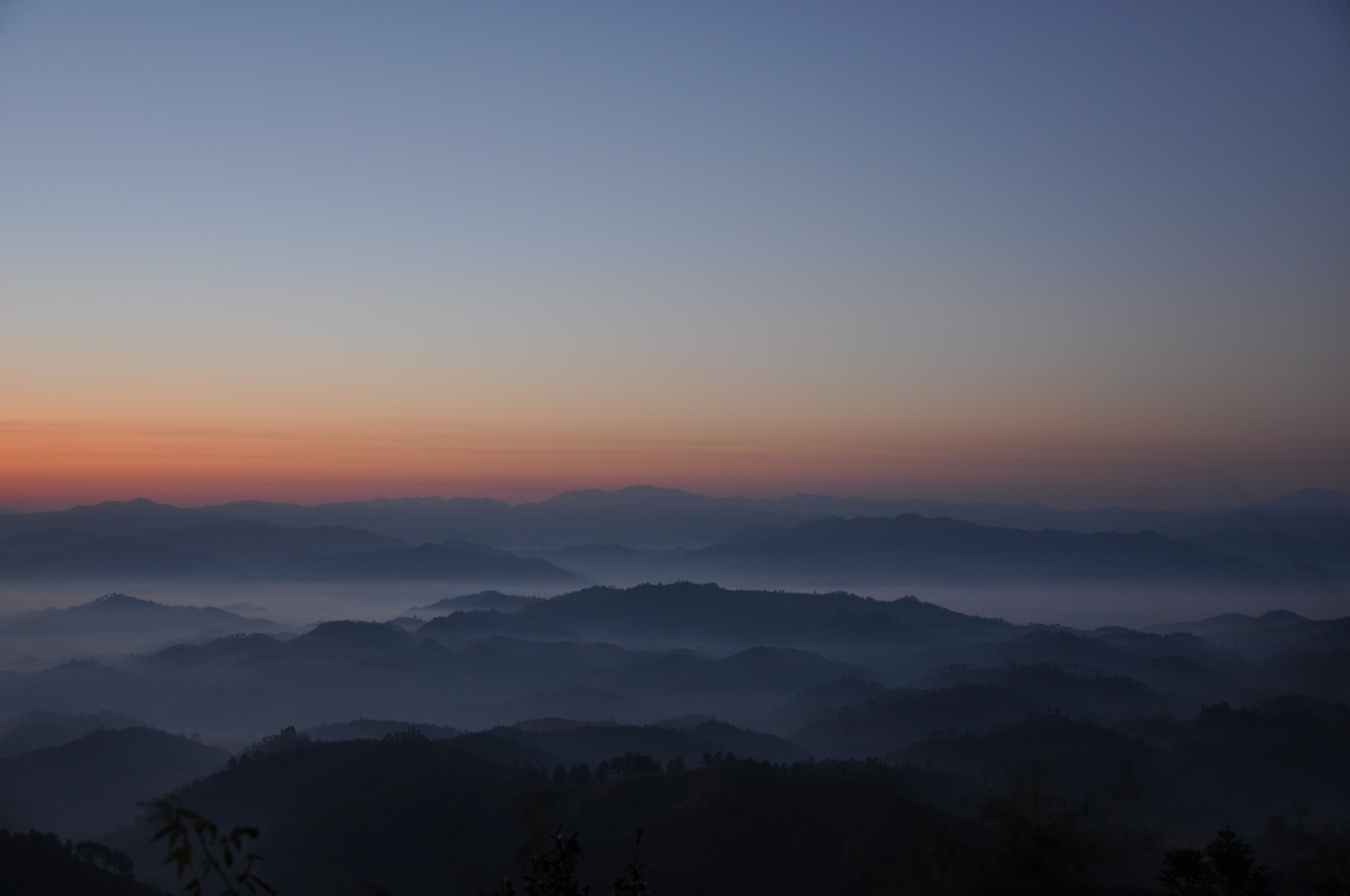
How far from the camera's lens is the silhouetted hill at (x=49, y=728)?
174500 mm

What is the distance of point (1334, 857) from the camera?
35.2 m

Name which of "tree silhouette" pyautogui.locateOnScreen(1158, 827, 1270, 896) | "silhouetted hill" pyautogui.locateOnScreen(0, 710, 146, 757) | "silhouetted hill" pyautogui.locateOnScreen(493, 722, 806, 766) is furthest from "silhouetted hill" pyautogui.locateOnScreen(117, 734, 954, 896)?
"silhouetted hill" pyautogui.locateOnScreen(0, 710, 146, 757)

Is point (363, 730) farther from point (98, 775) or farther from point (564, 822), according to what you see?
point (564, 822)

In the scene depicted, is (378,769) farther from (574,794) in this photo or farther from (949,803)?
(949,803)

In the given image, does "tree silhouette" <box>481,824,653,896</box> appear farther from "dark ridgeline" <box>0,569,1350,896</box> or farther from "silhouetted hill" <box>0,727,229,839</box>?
"silhouetted hill" <box>0,727,229,839</box>

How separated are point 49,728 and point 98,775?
169 feet

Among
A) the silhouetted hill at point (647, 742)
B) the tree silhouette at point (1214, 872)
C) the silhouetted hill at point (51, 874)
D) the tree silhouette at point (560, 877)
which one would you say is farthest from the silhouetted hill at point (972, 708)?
the tree silhouette at point (560, 877)

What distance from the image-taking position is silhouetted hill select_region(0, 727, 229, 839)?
424 feet

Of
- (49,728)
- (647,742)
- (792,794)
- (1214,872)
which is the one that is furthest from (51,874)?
(49,728)

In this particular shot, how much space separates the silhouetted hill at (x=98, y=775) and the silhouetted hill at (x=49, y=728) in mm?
16685

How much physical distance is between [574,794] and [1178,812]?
67.0 m

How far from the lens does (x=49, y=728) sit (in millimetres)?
184875

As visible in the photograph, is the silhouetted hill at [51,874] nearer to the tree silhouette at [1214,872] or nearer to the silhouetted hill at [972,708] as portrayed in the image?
the tree silhouette at [1214,872]

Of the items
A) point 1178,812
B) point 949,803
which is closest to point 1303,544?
point 1178,812
